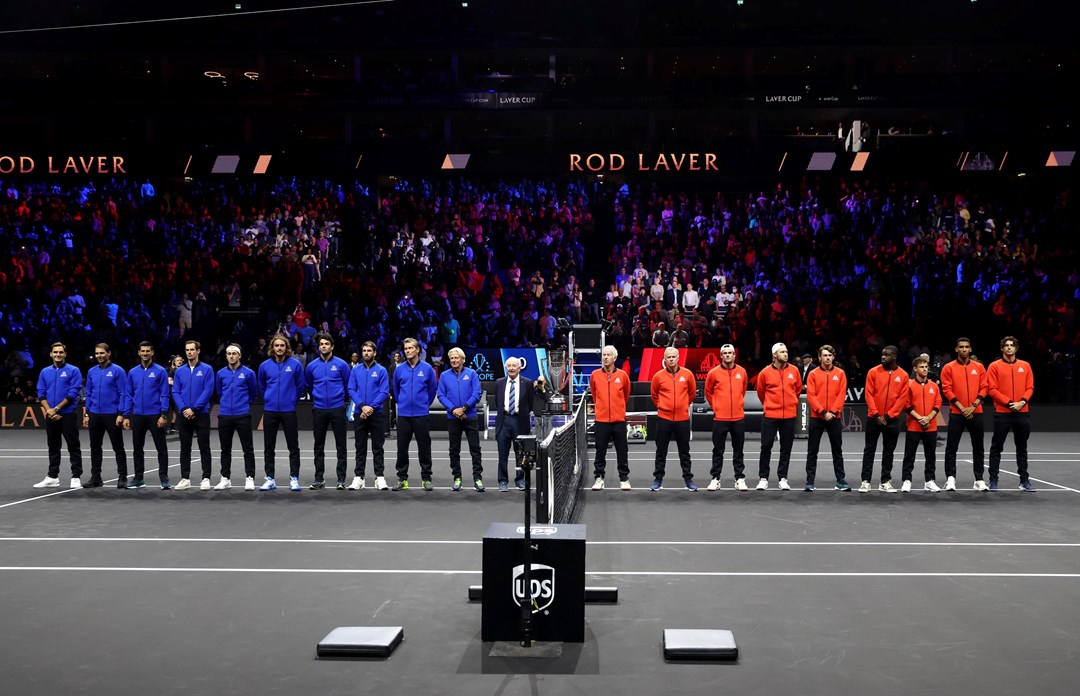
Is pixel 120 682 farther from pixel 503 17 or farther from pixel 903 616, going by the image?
pixel 503 17

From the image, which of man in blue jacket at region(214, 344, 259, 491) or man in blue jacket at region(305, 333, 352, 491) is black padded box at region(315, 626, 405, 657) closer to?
man in blue jacket at region(305, 333, 352, 491)

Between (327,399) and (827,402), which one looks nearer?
(827,402)

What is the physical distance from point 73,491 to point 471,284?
1558cm

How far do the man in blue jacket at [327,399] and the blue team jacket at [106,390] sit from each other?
2.71 m

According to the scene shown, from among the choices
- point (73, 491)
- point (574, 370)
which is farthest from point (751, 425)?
point (73, 491)

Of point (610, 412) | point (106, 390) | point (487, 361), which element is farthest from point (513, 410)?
point (487, 361)

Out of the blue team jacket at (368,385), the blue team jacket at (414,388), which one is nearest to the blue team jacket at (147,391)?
the blue team jacket at (368,385)

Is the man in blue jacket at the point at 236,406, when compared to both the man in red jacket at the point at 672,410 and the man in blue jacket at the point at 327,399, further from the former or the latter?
the man in red jacket at the point at 672,410

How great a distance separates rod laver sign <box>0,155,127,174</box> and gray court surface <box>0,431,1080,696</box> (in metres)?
18.8

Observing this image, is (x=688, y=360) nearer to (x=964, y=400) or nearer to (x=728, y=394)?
(x=728, y=394)

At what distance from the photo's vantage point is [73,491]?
14.2 meters

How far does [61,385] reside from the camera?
1472 cm

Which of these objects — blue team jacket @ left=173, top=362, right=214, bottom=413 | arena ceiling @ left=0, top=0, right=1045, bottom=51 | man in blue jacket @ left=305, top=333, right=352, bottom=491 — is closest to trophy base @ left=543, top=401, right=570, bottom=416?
man in blue jacket @ left=305, top=333, right=352, bottom=491

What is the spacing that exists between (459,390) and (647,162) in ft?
56.7
